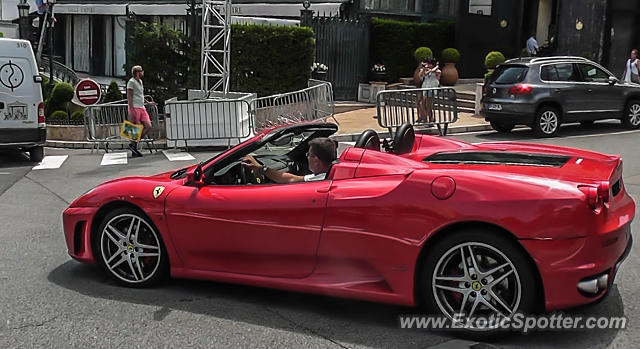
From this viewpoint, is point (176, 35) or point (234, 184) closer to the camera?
point (234, 184)

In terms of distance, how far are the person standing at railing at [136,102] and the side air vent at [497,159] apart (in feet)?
34.7

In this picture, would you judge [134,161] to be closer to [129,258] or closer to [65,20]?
[129,258]

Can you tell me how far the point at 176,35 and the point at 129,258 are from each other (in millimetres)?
15061

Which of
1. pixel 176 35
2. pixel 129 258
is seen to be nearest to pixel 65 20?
pixel 176 35

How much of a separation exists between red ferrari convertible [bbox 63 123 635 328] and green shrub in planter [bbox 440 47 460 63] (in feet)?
61.7

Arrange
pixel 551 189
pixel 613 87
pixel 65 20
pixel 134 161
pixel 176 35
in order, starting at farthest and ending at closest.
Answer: pixel 65 20 → pixel 176 35 → pixel 613 87 → pixel 134 161 → pixel 551 189

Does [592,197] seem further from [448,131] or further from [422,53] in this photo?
[422,53]

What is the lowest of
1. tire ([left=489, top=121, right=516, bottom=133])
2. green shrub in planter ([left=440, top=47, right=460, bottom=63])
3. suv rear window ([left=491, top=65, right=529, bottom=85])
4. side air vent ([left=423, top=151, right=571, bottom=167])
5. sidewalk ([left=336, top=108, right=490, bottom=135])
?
sidewalk ([left=336, top=108, right=490, bottom=135])

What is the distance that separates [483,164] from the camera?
5168 millimetres

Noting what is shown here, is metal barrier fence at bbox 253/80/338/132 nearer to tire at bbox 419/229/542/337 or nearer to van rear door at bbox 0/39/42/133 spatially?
van rear door at bbox 0/39/42/133

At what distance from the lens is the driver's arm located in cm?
563

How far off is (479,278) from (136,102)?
39.0ft

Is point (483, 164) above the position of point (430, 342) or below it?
above

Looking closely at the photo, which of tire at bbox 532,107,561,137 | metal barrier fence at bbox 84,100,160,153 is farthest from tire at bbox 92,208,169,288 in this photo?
tire at bbox 532,107,561,137
